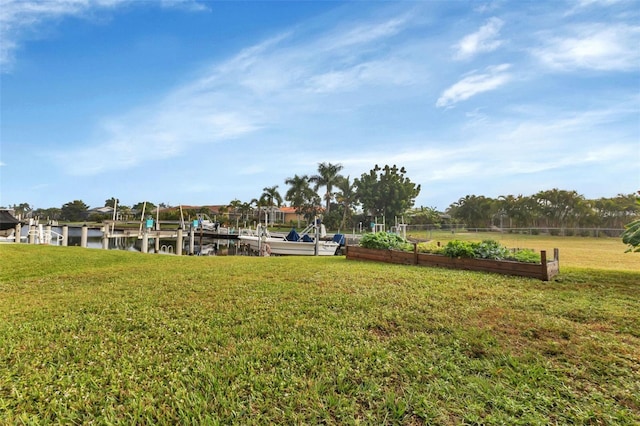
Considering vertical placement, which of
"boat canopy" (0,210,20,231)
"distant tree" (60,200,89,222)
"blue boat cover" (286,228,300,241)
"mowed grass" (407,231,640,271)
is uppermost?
"distant tree" (60,200,89,222)

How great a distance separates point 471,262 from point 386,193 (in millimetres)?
36202

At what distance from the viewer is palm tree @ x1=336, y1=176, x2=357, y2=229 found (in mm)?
42031

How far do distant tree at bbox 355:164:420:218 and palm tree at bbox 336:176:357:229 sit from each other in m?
0.89

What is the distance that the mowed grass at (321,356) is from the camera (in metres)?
1.81

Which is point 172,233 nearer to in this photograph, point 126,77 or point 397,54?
point 126,77

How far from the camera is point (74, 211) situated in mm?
66312

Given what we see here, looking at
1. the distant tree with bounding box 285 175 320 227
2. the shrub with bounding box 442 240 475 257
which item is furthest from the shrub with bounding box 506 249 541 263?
Result: the distant tree with bounding box 285 175 320 227

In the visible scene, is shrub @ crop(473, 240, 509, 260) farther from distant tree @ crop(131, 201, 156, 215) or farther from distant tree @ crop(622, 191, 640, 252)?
distant tree @ crop(131, 201, 156, 215)

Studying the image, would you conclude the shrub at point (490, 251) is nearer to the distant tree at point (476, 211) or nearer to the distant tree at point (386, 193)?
the distant tree at point (386, 193)

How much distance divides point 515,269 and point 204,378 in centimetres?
595

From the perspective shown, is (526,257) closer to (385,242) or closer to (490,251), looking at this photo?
(490,251)

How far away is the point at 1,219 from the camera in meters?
18.8

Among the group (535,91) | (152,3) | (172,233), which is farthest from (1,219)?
(535,91)

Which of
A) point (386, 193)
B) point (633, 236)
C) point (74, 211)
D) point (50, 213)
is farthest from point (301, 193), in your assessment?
point (50, 213)
